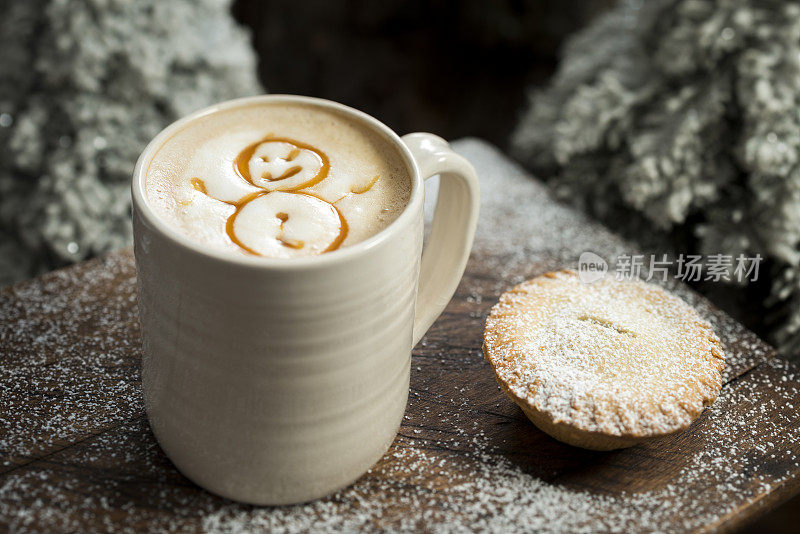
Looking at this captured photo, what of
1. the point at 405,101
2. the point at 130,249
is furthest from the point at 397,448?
the point at 405,101

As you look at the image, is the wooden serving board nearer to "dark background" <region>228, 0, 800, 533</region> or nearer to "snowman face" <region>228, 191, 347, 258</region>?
"snowman face" <region>228, 191, 347, 258</region>

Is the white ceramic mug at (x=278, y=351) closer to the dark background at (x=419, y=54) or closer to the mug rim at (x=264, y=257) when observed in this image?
the mug rim at (x=264, y=257)

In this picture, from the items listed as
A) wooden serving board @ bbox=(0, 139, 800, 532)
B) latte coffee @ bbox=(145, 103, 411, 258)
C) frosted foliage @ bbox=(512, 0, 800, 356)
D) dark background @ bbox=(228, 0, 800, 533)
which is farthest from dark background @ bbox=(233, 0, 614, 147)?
latte coffee @ bbox=(145, 103, 411, 258)

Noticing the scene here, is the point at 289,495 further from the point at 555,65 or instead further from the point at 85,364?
the point at 555,65

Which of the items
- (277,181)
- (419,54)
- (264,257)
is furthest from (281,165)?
(419,54)

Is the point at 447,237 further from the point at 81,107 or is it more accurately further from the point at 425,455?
the point at 81,107

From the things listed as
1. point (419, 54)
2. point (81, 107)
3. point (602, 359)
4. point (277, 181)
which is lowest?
point (419, 54)
